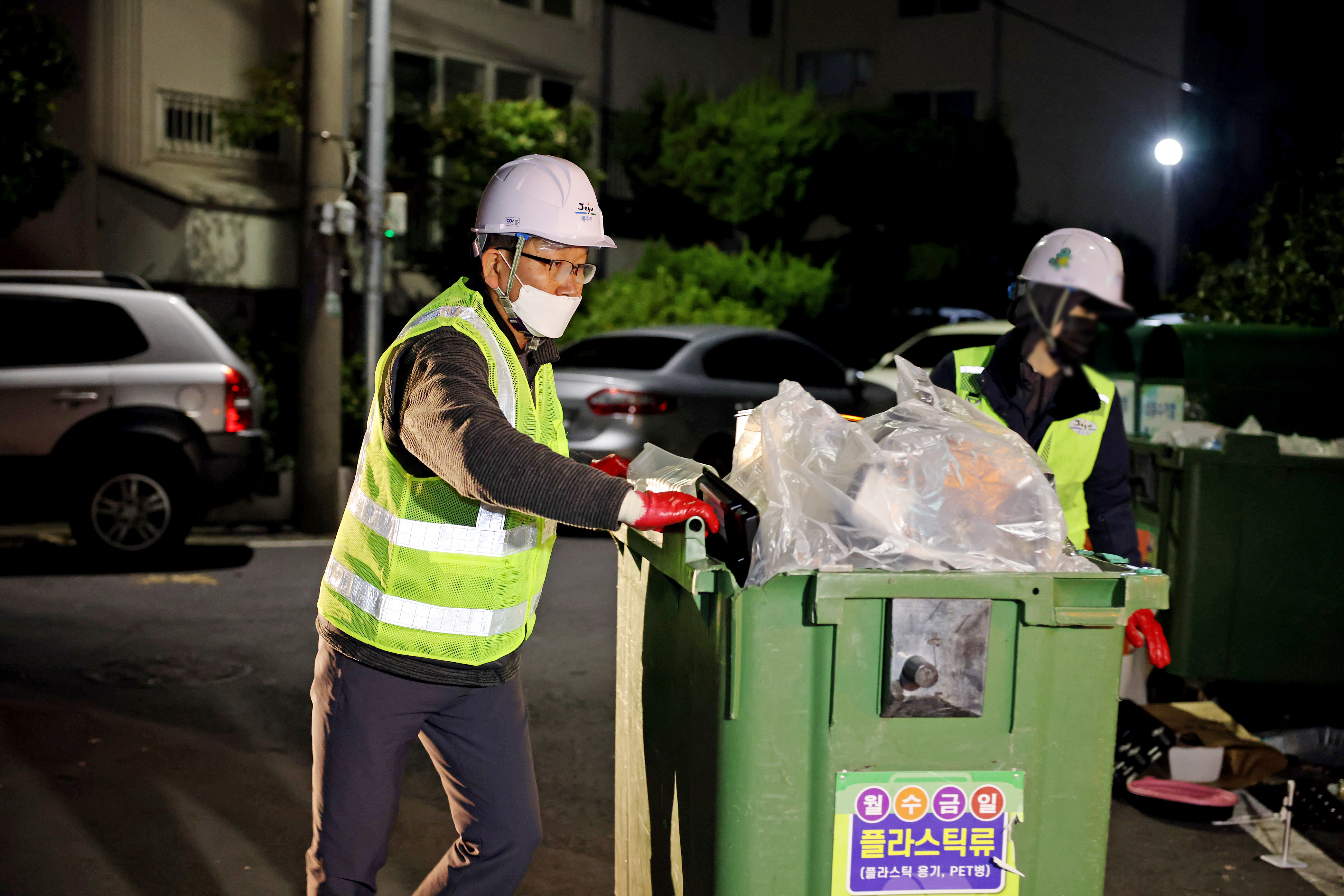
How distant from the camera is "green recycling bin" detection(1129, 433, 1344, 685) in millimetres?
5258

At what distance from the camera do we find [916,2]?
2734cm

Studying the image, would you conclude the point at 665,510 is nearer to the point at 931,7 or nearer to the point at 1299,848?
the point at 1299,848

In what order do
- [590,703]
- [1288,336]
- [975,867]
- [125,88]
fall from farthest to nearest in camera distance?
1. [125,88]
2. [1288,336]
3. [590,703]
4. [975,867]

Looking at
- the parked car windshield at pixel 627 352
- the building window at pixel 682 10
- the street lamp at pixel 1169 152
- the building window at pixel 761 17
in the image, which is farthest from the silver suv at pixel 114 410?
the building window at pixel 761 17

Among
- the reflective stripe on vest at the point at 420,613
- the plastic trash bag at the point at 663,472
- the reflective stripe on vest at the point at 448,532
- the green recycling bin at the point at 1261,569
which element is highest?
the plastic trash bag at the point at 663,472

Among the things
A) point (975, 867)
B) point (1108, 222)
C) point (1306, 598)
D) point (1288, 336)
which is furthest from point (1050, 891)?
point (1108, 222)

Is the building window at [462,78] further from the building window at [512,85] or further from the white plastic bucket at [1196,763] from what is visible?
the white plastic bucket at [1196,763]

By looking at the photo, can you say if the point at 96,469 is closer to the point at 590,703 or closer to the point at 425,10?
the point at 590,703

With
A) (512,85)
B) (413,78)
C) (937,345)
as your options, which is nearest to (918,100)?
(512,85)

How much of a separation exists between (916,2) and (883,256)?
7.51 metres

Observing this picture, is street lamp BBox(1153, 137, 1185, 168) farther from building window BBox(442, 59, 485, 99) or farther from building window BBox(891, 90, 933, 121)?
building window BBox(891, 90, 933, 121)

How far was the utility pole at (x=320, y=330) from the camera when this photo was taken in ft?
32.0

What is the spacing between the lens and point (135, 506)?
8.38 metres

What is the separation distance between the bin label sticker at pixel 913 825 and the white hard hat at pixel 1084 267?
0.86 meters
